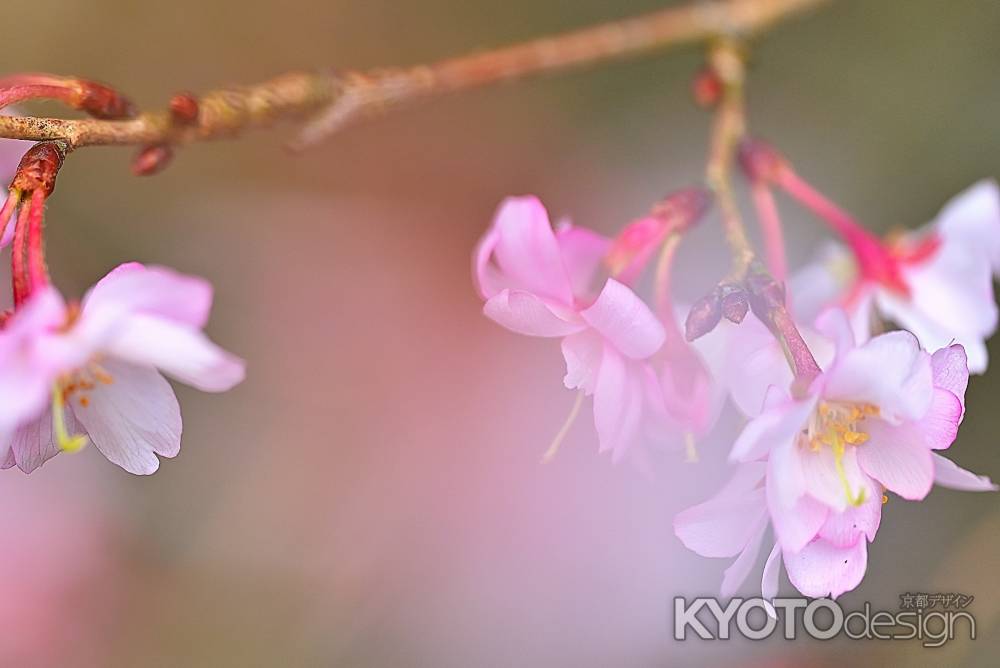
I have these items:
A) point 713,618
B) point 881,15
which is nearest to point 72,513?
point 713,618

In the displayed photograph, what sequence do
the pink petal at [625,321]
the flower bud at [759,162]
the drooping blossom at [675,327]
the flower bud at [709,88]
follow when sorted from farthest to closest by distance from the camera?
the flower bud at [709,88] < the flower bud at [759,162] < the drooping blossom at [675,327] < the pink petal at [625,321]

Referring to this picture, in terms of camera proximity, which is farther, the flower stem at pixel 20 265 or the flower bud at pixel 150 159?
the flower bud at pixel 150 159

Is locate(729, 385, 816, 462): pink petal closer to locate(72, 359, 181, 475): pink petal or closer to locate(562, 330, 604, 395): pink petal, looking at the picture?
locate(562, 330, 604, 395): pink petal

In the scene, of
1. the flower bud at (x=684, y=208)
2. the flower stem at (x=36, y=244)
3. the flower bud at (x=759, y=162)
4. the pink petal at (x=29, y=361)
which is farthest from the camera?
the flower bud at (x=759, y=162)

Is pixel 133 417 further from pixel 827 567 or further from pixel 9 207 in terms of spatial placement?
pixel 827 567

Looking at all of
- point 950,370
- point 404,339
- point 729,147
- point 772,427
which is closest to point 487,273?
point 772,427

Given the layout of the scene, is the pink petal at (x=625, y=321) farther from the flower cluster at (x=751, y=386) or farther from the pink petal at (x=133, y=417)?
the pink petal at (x=133, y=417)

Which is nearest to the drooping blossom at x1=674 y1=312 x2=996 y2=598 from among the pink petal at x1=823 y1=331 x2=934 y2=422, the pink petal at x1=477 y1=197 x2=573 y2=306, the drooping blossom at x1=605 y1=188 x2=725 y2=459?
the pink petal at x1=823 y1=331 x2=934 y2=422

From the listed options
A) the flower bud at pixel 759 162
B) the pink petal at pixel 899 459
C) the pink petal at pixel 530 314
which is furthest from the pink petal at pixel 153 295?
the flower bud at pixel 759 162
